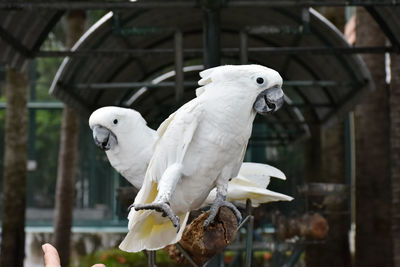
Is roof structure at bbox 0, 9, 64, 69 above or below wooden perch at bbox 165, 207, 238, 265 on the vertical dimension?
above

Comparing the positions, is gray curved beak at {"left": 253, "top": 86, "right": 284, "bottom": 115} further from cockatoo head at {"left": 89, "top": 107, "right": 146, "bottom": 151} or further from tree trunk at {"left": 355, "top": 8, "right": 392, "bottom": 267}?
tree trunk at {"left": 355, "top": 8, "right": 392, "bottom": 267}

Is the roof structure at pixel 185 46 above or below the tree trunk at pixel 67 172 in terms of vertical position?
above

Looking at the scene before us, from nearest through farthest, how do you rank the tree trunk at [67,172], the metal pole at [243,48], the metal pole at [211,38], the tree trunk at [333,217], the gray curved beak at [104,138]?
the gray curved beak at [104,138] < the metal pole at [211,38] < the metal pole at [243,48] < the tree trunk at [333,217] < the tree trunk at [67,172]

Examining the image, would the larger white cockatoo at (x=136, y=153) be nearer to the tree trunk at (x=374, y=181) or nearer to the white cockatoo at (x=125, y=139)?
the white cockatoo at (x=125, y=139)

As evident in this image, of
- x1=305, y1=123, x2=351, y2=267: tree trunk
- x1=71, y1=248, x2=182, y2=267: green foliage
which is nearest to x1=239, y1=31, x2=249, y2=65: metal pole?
x1=305, y1=123, x2=351, y2=267: tree trunk

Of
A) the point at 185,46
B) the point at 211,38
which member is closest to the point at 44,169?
the point at 185,46

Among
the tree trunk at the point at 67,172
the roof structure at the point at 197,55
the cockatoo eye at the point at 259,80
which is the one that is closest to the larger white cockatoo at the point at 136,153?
the cockatoo eye at the point at 259,80

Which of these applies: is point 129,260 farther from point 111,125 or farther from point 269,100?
point 269,100

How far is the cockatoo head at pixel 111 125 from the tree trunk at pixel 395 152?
3.33 meters

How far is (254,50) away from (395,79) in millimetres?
1568

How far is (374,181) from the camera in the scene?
7207 mm

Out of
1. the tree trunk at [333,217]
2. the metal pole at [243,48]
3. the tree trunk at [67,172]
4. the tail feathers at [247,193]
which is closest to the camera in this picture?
the tail feathers at [247,193]

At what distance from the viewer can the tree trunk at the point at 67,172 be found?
909 cm

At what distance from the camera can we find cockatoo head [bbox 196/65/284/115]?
Answer: 279 centimetres
